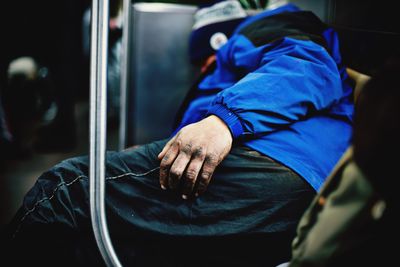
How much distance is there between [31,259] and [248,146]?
49 centimetres

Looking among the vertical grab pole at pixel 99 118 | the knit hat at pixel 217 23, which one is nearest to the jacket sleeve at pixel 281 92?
the vertical grab pole at pixel 99 118

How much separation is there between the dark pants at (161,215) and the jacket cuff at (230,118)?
0.05 m

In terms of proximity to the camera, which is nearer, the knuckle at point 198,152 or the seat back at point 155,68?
the knuckle at point 198,152

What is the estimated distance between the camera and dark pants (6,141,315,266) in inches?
31.0

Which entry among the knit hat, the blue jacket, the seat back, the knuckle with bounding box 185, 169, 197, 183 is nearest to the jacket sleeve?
the blue jacket

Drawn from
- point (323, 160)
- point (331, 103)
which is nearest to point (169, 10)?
point (331, 103)

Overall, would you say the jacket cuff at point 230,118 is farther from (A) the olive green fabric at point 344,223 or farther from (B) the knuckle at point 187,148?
(A) the olive green fabric at point 344,223

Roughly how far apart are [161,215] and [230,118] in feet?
0.79

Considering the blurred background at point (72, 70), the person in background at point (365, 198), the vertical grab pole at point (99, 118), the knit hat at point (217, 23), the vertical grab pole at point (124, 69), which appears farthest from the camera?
the vertical grab pole at point (124, 69)

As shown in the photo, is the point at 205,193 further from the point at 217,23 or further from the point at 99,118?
the point at 217,23

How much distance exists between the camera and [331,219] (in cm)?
48

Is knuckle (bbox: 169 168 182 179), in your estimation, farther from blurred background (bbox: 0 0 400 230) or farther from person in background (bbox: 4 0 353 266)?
blurred background (bbox: 0 0 400 230)

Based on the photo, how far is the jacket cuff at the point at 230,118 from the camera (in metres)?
0.82

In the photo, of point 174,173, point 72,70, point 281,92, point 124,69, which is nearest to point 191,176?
point 174,173
